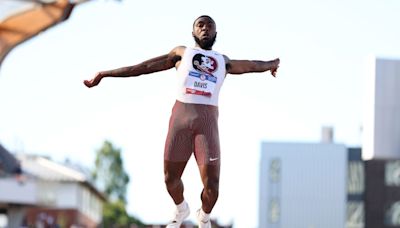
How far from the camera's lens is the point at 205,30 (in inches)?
629

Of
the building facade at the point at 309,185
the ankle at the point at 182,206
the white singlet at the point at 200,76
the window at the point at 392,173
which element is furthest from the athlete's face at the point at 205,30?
the building facade at the point at 309,185

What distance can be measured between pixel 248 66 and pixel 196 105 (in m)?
0.66

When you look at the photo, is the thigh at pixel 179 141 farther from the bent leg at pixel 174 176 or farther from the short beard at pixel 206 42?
the short beard at pixel 206 42

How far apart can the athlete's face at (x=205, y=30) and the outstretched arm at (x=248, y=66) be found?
0.29 meters

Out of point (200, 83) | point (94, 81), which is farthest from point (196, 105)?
point (94, 81)

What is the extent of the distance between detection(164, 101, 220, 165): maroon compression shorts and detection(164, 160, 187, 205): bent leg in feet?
0.17

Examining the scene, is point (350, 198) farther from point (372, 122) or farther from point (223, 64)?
point (223, 64)

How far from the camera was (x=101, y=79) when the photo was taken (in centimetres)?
1594

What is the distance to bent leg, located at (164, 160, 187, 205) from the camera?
52.4 ft

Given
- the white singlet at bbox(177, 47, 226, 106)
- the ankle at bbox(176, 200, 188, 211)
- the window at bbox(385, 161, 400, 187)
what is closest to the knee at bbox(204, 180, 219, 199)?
the ankle at bbox(176, 200, 188, 211)

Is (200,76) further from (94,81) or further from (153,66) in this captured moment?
(94,81)

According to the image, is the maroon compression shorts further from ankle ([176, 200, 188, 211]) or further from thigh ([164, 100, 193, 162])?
ankle ([176, 200, 188, 211])

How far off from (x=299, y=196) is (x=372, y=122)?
39.2m

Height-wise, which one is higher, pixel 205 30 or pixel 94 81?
pixel 205 30
